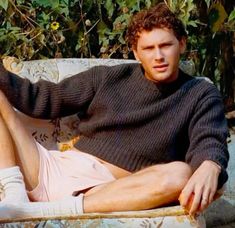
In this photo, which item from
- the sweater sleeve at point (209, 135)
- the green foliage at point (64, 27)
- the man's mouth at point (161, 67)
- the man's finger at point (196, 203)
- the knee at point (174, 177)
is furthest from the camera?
the green foliage at point (64, 27)

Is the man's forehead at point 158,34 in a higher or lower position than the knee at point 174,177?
higher

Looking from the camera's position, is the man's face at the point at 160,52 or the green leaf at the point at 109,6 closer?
the man's face at the point at 160,52

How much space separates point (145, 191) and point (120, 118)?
52 centimetres

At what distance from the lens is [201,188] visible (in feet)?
8.21

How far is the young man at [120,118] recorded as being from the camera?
9.49 ft

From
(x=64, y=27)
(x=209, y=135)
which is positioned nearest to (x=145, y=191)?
(x=209, y=135)

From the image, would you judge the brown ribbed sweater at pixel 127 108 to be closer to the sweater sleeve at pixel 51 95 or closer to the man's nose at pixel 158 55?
the sweater sleeve at pixel 51 95

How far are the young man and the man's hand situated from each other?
4.7 inches

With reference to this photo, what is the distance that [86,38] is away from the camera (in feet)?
13.4

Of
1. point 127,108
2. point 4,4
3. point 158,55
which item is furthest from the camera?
point 4,4

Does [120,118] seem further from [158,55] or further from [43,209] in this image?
[43,209]

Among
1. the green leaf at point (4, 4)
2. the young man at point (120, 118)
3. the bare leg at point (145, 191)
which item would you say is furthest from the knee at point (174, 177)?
the green leaf at point (4, 4)

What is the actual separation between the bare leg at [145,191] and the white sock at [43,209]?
0.03 m

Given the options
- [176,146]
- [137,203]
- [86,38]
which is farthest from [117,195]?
[86,38]
